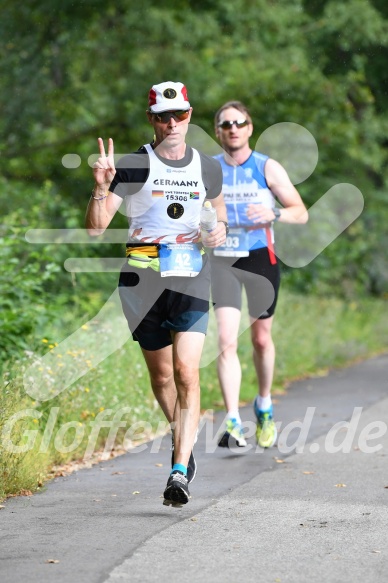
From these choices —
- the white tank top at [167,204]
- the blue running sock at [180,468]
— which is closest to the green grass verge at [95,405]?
the blue running sock at [180,468]

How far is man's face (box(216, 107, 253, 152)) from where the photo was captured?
879cm

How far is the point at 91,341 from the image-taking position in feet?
32.8

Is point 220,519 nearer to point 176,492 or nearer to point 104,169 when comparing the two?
point 176,492

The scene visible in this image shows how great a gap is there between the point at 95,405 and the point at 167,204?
Result: 298cm

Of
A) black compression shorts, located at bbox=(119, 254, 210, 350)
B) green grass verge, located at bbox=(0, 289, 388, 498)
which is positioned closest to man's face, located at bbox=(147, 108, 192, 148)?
black compression shorts, located at bbox=(119, 254, 210, 350)

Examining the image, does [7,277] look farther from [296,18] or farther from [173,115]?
[296,18]

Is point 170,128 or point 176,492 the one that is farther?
point 170,128

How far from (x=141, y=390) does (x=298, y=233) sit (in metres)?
8.77

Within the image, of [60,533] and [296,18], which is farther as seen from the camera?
[296,18]

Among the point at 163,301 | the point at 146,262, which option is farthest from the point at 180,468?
the point at 146,262

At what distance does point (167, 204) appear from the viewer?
21.8 feet

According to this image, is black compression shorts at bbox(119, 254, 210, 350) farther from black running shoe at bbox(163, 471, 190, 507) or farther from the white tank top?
black running shoe at bbox(163, 471, 190, 507)

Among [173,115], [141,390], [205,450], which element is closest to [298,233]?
[141,390]

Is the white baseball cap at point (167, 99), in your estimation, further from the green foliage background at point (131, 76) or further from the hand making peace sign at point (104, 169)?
the green foliage background at point (131, 76)
